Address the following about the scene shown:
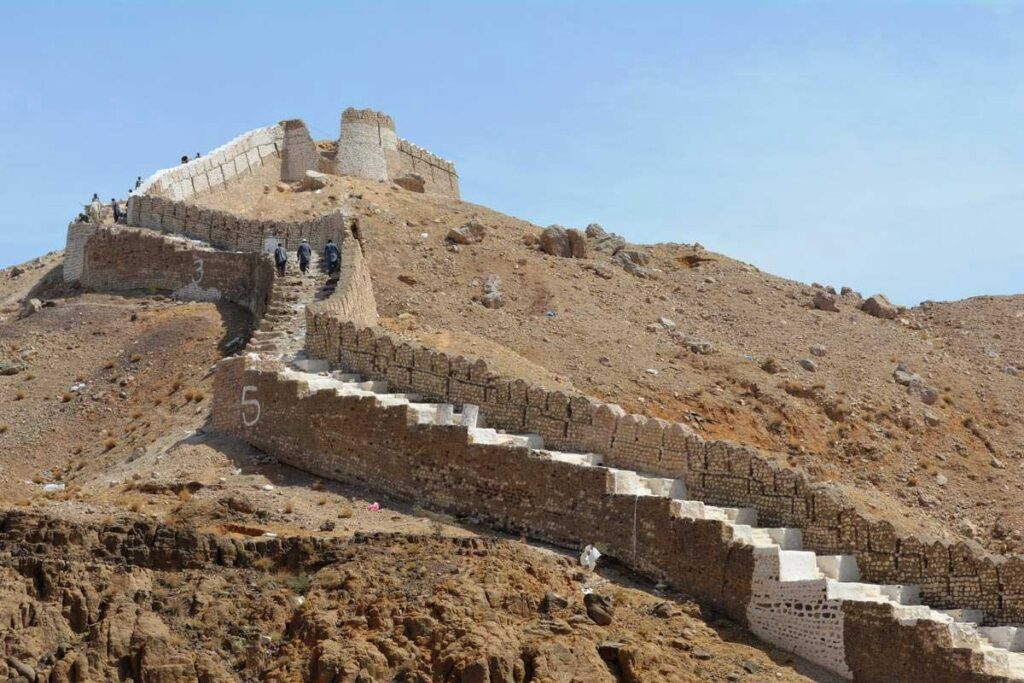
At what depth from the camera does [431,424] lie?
26.6 m

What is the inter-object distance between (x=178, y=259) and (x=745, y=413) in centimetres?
1061

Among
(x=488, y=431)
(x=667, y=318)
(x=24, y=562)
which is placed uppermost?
(x=667, y=318)

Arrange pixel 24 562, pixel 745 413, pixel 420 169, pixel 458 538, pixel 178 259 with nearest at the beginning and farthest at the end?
1. pixel 24 562
2. pixel 458 538
3. pixel 745 413
4. pixel 178 259
5. pixel 420 169

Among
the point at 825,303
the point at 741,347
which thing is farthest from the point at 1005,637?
the point at 825,303

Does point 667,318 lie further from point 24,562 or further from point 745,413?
point 24,562

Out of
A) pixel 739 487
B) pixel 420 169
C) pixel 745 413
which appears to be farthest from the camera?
pixel 420 169

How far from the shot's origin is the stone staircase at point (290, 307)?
101ft

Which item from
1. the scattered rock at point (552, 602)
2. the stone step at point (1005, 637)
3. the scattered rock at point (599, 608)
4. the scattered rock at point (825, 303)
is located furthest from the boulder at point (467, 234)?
the stone step at point (1005, 637)

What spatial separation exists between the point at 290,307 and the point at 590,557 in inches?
372

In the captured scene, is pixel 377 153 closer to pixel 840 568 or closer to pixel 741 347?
pixel 741 347

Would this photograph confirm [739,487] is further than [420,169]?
No

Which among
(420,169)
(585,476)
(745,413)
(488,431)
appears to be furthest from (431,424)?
(420,169)

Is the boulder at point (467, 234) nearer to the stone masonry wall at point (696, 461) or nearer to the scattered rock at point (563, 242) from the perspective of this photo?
the scattered rock at point (563, 242)

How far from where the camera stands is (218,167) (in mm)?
45375
